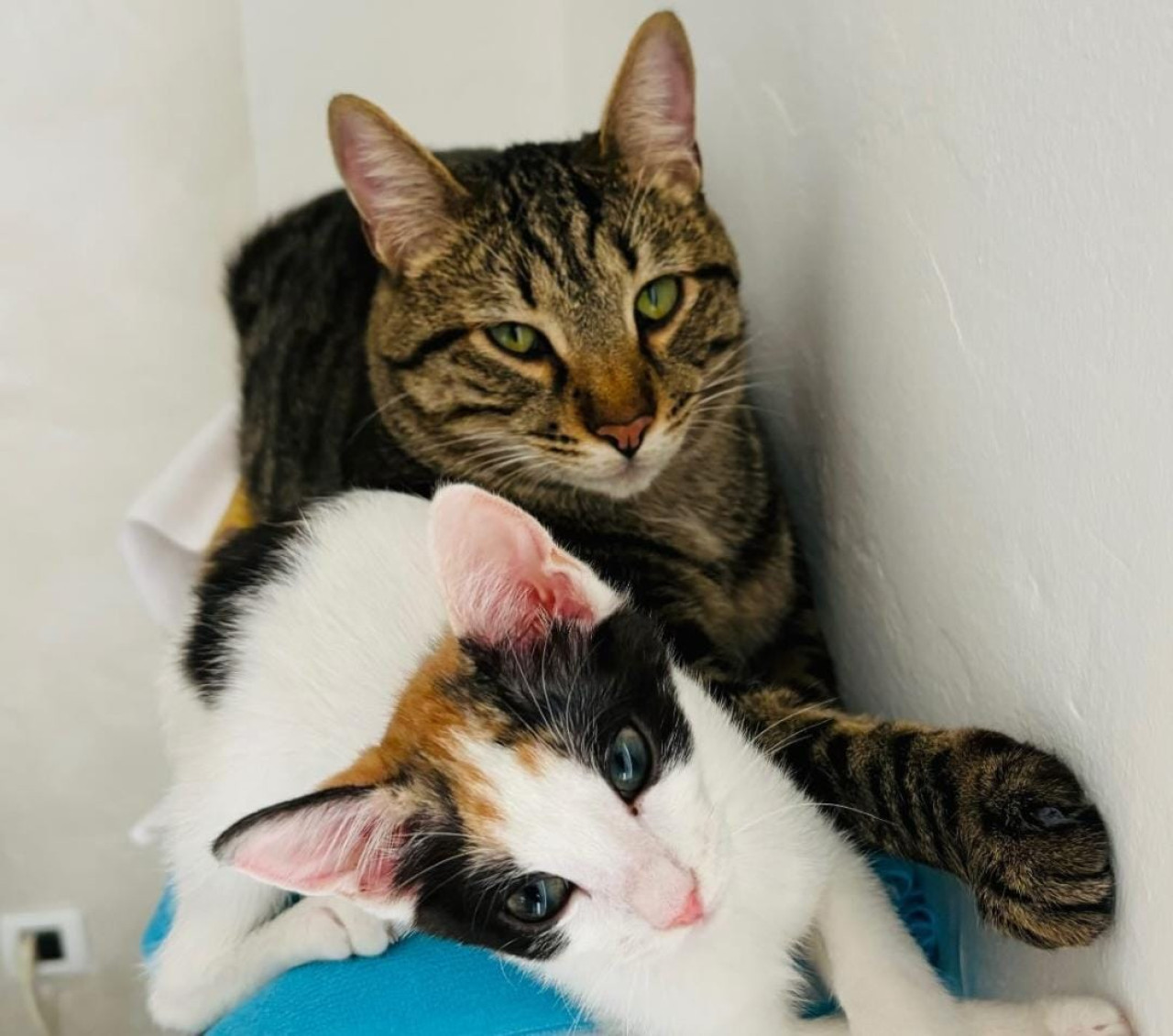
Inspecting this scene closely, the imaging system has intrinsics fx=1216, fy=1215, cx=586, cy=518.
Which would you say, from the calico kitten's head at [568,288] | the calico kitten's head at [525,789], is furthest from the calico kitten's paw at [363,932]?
the calico kitten's head at [568,288]

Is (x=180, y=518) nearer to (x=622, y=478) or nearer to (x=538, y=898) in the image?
(x=622, y=478)

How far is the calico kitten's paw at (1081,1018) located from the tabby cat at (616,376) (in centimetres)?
21

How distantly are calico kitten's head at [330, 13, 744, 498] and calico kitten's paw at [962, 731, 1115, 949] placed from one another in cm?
46

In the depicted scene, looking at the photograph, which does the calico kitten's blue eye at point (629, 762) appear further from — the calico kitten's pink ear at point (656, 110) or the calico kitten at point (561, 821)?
the calico kitten's pink ear at point (656, 110)

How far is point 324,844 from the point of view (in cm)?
83

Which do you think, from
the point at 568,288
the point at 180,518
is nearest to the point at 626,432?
the point at 568,288

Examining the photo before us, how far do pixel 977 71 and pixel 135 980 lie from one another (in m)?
2.06

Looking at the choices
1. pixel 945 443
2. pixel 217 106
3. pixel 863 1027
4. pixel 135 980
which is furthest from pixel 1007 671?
pixel 135 980

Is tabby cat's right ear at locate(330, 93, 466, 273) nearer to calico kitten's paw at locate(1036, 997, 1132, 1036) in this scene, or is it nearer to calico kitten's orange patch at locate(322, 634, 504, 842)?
calico kitten's orange patch at locate(322, 634, 504, 842)

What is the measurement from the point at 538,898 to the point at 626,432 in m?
0.45

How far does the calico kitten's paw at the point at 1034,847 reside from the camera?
751mm

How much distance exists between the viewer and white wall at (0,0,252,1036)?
5.66 ft

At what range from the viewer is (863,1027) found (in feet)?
2.86

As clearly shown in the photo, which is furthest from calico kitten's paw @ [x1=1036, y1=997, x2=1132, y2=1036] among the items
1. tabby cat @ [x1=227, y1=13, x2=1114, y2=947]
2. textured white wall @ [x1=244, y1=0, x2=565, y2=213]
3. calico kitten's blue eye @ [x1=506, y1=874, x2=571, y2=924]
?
textured white wall @ [x1=244, y1=0, x2=565, y2=213]
